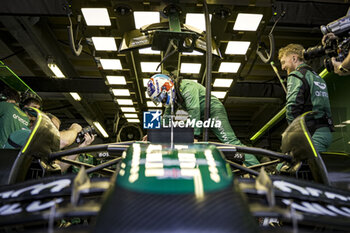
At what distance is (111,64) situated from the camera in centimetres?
457

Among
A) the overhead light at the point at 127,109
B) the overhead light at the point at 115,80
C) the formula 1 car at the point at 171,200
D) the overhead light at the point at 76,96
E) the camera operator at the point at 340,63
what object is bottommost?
the formula 1 car at the point at 171,200

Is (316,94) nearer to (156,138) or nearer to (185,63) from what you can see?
(156,138)

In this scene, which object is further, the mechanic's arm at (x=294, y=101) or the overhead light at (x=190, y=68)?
the overhead light at (x=190, y=68)

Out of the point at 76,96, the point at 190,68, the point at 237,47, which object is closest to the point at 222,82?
the point at 190,68

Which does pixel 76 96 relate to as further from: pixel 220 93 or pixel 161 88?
pixel 161 88

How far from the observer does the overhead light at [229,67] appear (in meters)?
4.58

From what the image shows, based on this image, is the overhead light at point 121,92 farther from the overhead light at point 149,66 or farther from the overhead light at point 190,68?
the overhead light at point 190,68

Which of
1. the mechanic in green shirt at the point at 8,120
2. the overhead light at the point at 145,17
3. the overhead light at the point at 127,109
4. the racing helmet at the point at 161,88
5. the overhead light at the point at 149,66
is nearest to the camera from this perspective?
the racing helmet at the point at 161,88

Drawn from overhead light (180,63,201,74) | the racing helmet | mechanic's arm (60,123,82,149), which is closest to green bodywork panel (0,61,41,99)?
mechanic's arm (60,123,82,149)

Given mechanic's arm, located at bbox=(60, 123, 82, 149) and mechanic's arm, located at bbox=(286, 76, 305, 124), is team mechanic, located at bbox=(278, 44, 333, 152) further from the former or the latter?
mechanic's arm, located at bbox=(60, 123, 82, 149)

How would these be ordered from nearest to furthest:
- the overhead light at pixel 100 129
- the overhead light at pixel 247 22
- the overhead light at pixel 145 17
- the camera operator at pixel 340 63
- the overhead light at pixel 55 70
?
the camera operator at pixel 340 63 < the overhead light at pixel 145 17 < the overhead light at pixel 247 22 < the overhead light at pixel 55 70 < the overhead light at pixel 100 129

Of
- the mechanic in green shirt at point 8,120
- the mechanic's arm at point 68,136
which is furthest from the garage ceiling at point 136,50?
the mechanic in green shirt at point 8,120

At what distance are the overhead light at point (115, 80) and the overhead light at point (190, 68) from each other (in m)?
1.08

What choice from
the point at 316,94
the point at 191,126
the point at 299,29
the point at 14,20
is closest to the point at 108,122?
the point at 14,20
